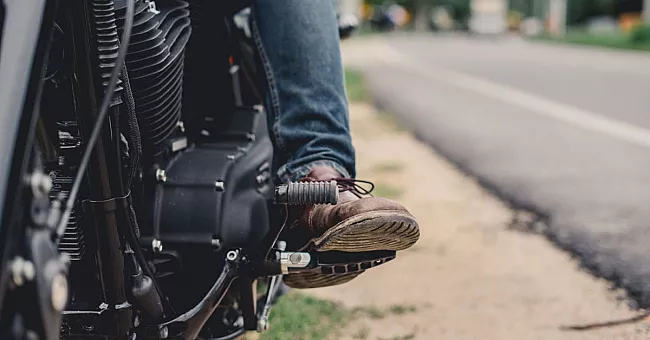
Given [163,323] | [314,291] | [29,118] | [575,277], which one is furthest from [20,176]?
[575,277]

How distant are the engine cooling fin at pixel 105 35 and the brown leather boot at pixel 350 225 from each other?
0.51 meters

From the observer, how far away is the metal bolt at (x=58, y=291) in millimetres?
975

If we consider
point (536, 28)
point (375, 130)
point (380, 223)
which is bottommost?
point (536, 28)

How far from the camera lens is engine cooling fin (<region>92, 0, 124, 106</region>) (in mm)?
1321

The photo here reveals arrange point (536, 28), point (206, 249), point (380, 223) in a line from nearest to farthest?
1. point (380, 223)
2. point (206, 249)
3. point (536, 28)

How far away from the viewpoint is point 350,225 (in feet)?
5.12

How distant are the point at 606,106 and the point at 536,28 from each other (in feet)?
133

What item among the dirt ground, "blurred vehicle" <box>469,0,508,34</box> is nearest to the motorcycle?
the dirt ground

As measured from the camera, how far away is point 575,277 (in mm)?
2678

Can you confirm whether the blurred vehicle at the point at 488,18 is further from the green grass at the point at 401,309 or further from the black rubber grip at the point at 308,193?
the black rubber grip at the point at 308,193

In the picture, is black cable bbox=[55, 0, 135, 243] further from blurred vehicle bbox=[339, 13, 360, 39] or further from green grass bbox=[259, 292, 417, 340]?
blurred vehicle bbox=[339, 13, 360, 39]

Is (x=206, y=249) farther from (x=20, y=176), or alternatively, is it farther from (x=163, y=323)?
(x=20, y=176)

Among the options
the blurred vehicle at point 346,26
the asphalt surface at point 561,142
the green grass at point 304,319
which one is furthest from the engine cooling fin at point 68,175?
the asphalt surface at point 561,142

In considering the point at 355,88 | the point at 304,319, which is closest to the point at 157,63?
the point at 304,319
